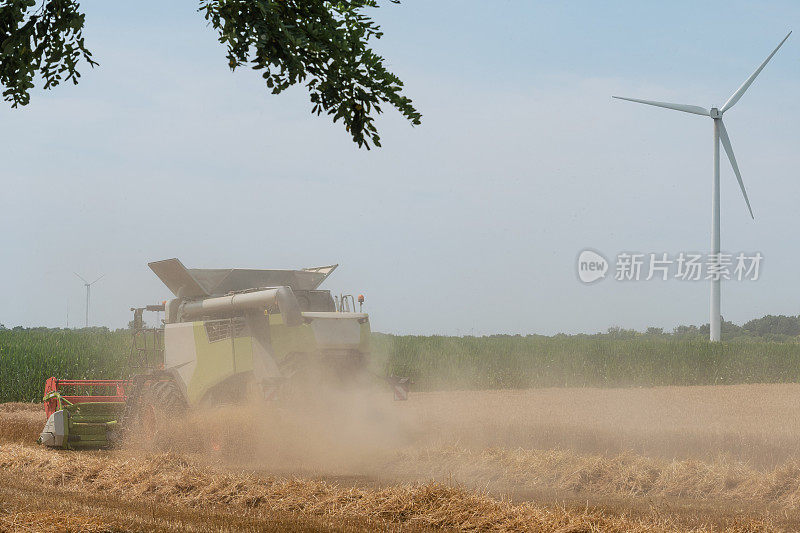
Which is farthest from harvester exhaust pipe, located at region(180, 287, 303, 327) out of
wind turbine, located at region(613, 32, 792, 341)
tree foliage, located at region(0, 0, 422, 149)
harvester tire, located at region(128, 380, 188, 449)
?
wind turbine, located at region(613, 32, 792, 341)

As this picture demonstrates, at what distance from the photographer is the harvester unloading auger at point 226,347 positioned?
1305 cm

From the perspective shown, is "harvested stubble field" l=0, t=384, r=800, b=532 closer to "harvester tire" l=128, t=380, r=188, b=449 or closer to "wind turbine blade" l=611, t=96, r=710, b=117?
"harvester tire" l=128, t=380, r=188, b=449

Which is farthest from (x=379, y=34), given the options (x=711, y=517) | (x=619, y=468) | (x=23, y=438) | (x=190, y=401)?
(x=23, y=438)

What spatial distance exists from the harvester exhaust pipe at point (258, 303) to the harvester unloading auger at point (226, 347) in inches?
0.7

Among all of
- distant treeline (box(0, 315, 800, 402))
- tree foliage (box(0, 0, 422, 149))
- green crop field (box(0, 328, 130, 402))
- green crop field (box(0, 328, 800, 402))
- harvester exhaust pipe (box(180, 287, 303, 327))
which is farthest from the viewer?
green crop field (box(0, 328, 800, 402))

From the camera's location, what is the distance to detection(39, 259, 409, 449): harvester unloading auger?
13055 mm

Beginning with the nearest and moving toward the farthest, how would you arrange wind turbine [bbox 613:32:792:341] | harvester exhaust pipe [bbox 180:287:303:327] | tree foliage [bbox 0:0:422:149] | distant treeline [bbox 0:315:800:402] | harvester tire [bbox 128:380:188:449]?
tree foliage [bbox 0:0:422:149]
harvester exhaust pipe [bbox 180:287:303:327]
harvester tire [bbox 128:380:188:449]
distant treeline [bbox 0:315:800:402]
wind turbine [bbox 613:32:792:341]

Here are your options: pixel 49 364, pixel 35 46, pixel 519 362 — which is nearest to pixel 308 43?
pixel 35 46

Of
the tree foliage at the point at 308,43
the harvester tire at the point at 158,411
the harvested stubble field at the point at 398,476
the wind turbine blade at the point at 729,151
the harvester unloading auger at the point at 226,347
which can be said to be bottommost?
the harvested stubble field at the point at 398,476

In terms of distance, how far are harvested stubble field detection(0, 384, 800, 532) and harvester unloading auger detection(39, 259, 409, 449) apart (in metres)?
0.52

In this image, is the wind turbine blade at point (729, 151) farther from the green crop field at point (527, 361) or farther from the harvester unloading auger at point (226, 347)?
the harvester unloading auger at point (226, 347)

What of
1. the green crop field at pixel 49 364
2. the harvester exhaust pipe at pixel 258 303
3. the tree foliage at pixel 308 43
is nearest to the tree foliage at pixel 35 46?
the tree foliage at pixel 308 43

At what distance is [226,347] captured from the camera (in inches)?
527

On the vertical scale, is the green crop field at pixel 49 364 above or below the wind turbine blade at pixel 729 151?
below
